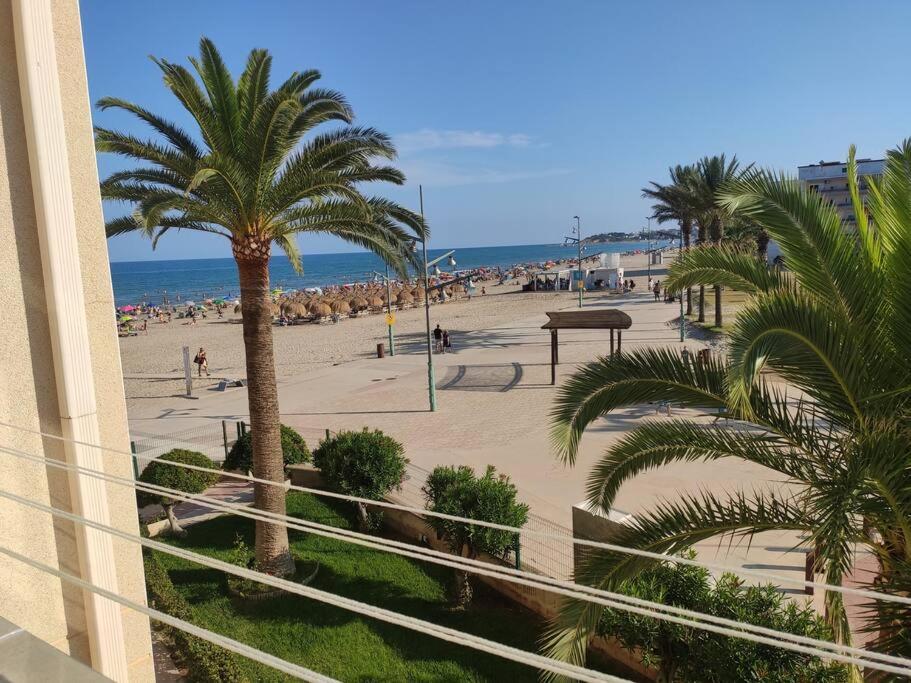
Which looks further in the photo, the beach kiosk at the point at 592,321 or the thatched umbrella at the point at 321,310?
the thatched umbrella at the point at 321,310

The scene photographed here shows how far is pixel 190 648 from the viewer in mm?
7473

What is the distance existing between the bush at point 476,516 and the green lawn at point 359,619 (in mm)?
679

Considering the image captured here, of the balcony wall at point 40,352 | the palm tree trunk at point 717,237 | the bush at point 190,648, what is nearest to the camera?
the balcony wall at point 40,352

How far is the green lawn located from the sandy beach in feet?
54.1

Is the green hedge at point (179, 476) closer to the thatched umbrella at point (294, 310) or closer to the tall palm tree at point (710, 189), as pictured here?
the tall palm tree at point (710, 189)

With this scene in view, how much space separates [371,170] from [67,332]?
7.46 m

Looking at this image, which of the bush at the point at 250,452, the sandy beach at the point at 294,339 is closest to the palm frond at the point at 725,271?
the bush at the point at 250,452

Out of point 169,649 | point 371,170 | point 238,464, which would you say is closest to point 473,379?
point 238,464

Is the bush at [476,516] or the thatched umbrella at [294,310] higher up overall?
the thatched umbrella at [294,310]

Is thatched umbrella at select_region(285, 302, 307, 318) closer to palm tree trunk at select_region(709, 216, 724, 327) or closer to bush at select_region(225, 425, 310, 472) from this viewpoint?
palm tree trunk at select_region(709, 216, 724, 327)

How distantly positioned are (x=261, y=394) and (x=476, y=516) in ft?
12.2

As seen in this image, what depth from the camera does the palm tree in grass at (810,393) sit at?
4105 millimetres

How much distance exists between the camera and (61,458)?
4.52 meters

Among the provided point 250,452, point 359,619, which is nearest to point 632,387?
Answer: point 359,619
